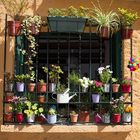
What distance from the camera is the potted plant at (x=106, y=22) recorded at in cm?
544

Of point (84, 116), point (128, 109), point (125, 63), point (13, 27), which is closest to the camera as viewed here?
point (13, 27)

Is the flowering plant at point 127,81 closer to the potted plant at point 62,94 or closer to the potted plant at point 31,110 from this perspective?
the potted plant at point 62,94

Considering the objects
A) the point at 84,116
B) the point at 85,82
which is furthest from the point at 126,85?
the point at 84,116

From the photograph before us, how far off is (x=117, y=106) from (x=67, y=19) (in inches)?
60.0

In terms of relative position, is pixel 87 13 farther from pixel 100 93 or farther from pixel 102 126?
pixel 102 126

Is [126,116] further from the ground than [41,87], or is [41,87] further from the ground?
[41,87]

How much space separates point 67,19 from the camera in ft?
17.4

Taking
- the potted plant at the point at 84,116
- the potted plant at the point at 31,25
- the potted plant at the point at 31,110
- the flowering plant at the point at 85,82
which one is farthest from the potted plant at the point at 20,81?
the potted plant at the point at 84,116

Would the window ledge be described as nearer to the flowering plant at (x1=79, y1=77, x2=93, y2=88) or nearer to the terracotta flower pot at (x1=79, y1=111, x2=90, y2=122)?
the terracotta flower pot at (x1=79, y1=111, x2=90, y2=122)

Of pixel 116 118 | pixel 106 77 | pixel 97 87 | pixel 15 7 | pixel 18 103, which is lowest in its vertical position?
pixel 116 118

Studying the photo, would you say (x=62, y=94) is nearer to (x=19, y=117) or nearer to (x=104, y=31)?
(x=19, y=117)

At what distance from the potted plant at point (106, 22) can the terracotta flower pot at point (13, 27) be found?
3.79 feet

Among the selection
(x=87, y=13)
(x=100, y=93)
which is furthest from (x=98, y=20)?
(x=100, y=93)

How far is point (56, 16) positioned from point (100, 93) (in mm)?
1335
